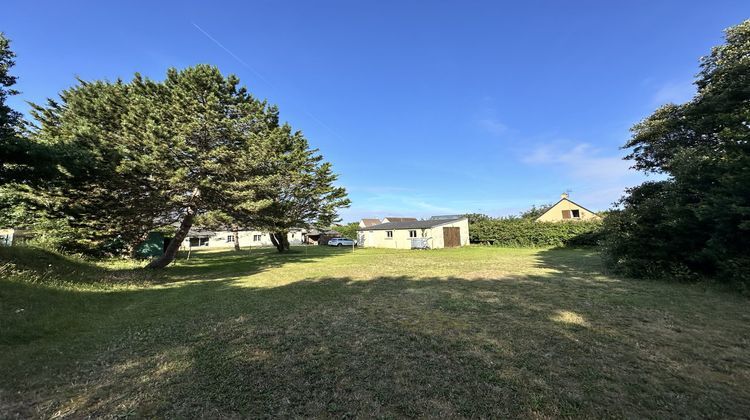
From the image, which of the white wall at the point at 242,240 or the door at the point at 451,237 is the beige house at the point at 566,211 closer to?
the door at the point at 451,237

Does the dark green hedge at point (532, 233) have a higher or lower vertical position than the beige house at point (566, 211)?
lower

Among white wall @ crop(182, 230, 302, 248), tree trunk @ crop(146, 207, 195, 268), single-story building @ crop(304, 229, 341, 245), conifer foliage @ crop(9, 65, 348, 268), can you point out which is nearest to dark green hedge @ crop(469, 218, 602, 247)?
conifer foliage @ crop(9, 65, 348, 268)

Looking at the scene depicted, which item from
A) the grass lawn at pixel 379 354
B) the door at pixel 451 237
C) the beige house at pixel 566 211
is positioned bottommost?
the grass lawn at pixel 379 354

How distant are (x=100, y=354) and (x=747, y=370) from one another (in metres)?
8.63

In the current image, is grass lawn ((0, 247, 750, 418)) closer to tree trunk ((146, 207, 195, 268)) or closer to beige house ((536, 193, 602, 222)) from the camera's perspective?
tree trunk ((146, 207, 195, 268))

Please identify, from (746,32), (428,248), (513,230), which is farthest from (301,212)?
(746,32)

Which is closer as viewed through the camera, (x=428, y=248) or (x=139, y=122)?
(x=139, y=122)

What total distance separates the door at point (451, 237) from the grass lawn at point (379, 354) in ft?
79.6

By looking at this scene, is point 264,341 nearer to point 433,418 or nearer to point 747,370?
point 433,418

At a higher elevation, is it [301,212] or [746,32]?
[746,32]

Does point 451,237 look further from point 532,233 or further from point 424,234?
point 532,233

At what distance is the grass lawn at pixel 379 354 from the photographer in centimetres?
321

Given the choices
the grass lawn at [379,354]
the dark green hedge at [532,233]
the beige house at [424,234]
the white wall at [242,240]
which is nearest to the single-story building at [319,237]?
the white wall at [242,240]

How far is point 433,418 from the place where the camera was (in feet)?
9.72
